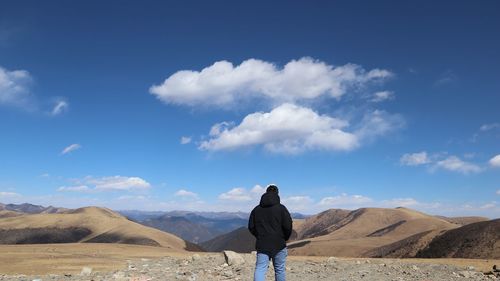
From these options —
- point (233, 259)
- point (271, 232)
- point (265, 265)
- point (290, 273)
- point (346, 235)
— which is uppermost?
point (346, 235)

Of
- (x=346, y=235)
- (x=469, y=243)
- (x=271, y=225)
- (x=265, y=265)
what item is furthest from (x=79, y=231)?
(x=271, y=225)

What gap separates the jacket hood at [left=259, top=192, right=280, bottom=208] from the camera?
407 inches

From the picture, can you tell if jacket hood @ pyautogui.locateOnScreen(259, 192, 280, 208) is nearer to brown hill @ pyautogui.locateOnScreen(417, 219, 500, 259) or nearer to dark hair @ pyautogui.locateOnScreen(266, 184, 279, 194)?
dark hair @ pyautogui.locateOnScreen(266, 184, 279, 194)

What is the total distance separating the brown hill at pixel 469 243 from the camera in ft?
176

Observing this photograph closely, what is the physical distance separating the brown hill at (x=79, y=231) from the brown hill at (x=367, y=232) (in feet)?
91.2

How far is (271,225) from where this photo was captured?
10297 mm

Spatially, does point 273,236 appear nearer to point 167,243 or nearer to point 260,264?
point 260,264

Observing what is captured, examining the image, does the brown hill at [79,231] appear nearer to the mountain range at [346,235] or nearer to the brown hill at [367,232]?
the mountain range at [346,235]

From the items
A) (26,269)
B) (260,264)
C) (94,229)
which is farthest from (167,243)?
(260,264)

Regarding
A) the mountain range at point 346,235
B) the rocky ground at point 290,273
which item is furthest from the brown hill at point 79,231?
the rocky ground at point 290,273

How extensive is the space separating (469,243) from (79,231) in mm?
86553

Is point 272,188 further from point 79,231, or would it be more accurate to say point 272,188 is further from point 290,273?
point 79,231

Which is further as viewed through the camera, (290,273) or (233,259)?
(233,259)

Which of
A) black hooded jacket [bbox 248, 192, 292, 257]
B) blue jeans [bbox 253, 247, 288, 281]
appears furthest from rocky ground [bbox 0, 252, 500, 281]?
black hooded jacket [bbox 248, 192, 292, 257]
